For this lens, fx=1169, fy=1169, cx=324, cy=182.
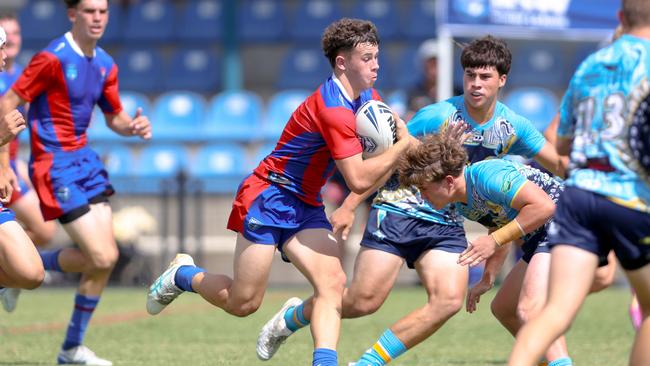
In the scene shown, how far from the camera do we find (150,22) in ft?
59.3

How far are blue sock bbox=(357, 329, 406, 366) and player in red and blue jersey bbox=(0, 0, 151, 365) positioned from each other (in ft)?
7.28

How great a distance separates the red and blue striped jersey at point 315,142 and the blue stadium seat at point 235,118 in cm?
955

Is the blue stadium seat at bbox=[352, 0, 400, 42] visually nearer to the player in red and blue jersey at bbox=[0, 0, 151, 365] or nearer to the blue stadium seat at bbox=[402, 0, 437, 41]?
the blue stadium seat at bbox=[402, 0, 437, 41]

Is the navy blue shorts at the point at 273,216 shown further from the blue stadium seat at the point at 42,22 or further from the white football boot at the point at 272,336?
the blue stadium seat at the point at 42,22

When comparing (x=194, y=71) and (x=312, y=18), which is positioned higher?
(x=312, y=18)

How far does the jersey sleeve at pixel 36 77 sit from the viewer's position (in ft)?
24.5

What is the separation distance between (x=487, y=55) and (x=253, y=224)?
5.06 ft

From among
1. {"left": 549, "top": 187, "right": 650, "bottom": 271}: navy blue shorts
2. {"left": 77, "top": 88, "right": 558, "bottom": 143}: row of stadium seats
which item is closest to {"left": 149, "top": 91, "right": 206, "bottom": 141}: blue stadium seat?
{"left": 77, "top": 88, "right": 558, "bottom": 143}: row of stadium seats

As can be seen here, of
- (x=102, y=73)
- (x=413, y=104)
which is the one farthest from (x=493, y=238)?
(x=413, y=104)

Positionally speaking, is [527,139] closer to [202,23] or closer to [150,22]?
[202,23]

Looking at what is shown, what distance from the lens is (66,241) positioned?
14.8 meters

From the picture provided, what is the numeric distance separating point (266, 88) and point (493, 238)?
1304 centimetres

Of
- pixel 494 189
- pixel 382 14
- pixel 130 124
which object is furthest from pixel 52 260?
pixel 382 14

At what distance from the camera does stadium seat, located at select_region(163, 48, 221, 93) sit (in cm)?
1752
